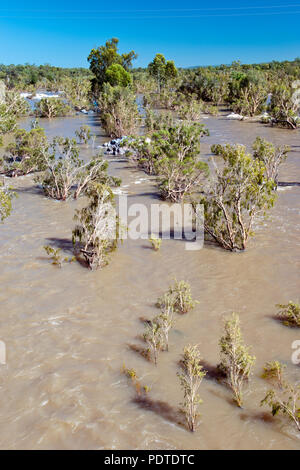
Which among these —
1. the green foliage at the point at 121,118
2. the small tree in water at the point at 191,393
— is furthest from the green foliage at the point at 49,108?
the small tree in water at the point at 191,393

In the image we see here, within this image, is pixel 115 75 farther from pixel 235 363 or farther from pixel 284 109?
pixel 235 363

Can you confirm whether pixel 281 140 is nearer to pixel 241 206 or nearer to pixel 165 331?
pixel 241 206

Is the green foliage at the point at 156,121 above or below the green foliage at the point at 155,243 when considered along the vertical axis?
above

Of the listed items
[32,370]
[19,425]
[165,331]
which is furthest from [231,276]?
[19,425]

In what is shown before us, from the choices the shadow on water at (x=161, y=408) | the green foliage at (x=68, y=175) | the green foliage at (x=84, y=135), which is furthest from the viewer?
the green foliage at (x=84, y=135)

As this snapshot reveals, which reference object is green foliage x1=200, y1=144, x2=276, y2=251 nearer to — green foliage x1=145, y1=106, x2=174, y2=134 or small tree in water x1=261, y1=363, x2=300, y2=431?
small tree in water x1=261, y1=363, x2=300, y2=431

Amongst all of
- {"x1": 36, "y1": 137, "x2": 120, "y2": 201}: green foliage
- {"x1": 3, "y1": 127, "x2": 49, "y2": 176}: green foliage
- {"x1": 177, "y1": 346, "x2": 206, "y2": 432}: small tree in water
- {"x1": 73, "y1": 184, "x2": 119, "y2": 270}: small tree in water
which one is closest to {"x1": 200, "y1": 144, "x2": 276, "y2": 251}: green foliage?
{"x1": 73, "y1": 184, "x2": 119, "y2": 270}: small tree in water

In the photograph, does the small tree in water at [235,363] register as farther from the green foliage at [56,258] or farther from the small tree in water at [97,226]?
the green foliage at [56,258]
